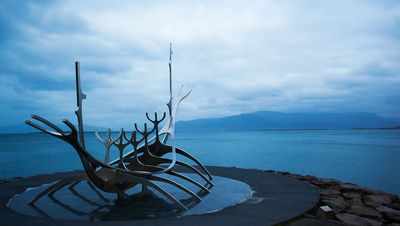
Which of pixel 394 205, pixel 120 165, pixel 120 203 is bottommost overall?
pixel 394 205

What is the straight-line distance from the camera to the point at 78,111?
644cm

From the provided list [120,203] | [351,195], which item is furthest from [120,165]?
[351,195]

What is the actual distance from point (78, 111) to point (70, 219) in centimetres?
191

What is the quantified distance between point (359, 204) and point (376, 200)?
0.52 meters

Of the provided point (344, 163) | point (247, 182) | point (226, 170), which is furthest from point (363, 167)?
point (247, 182)

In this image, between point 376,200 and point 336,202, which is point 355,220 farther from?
point 376,200

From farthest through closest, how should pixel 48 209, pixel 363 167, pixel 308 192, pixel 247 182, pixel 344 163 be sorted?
1. pixel 344 163
2. pixel 363 167
3. pixel 247 182
4. pixel 308 192
5. pixel 48 209

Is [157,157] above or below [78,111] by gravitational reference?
below

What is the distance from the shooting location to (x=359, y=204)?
274 inches

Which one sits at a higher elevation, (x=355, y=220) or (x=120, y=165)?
(x=120, y=165)

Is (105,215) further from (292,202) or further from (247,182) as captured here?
(247,182)

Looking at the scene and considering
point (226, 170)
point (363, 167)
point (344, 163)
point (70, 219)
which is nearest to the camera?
point (70, 219)

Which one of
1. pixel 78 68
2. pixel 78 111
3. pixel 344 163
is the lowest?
pixel 344 163

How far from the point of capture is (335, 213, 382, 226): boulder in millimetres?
5652
